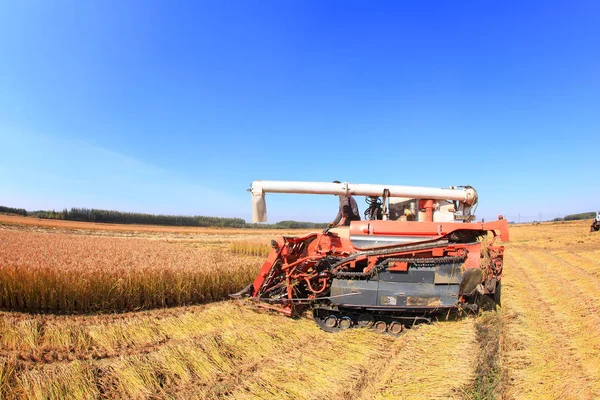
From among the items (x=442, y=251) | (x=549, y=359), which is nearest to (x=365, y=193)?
(x=442, y=251)

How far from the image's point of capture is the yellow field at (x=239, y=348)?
392cm

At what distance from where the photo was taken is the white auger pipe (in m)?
6.98

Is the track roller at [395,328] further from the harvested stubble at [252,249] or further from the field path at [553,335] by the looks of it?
the harvested stubble at [252,249]

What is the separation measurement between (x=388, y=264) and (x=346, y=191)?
1.76 meters

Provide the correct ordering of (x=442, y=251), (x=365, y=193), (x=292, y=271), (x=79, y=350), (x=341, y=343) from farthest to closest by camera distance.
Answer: (x=365, y=193), (x=292, y=271), (x=442, y=251), (x=341, y=343), (x=79, y=350)

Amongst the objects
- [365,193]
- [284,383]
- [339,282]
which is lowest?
[284,383]

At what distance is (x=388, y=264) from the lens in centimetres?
596

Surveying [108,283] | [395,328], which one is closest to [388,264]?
[395,328]

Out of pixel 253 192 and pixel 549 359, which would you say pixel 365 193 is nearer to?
pixel 253 192

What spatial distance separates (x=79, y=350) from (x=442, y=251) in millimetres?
5769

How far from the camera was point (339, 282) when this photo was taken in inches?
240

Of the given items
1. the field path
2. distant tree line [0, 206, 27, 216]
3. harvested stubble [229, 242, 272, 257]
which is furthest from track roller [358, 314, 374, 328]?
distant tree line [0, 206, 27, 216]

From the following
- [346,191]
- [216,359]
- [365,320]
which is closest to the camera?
[216,359]

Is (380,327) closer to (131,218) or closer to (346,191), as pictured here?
(346,191)
